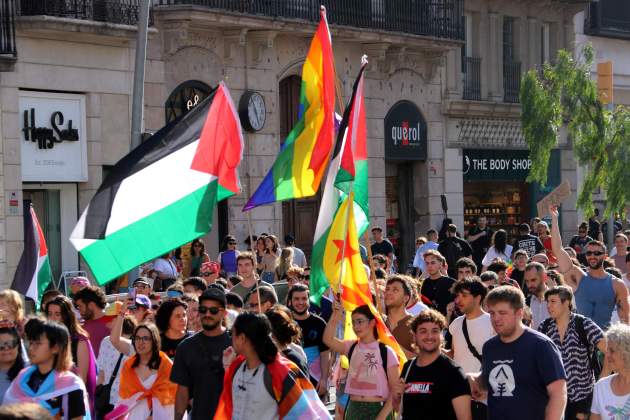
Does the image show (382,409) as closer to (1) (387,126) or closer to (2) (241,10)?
(2) (241,10)

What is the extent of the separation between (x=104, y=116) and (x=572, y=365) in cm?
1513

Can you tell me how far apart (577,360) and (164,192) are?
10.4 feet

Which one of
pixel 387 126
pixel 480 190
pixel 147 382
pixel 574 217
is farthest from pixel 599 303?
pixel 574 217

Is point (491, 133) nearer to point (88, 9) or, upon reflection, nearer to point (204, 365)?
point (88, 9)

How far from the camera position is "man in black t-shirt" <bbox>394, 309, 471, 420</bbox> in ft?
27.4

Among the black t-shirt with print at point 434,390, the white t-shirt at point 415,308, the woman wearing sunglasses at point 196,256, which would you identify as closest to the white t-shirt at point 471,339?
the white t-shirt at point 415,308

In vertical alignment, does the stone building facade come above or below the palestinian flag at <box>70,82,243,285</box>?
above

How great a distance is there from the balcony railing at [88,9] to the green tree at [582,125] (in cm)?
1220

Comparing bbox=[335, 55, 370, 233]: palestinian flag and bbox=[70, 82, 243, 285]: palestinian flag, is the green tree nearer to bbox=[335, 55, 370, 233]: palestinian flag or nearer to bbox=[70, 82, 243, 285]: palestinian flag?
bbox=[335, 55, 370, 233]: palestinian flag

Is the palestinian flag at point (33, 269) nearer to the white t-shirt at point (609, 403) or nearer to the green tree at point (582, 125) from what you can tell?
the white t-shirt at point (609, 403)

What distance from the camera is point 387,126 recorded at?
31641 mm

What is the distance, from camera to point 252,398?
8.10 m

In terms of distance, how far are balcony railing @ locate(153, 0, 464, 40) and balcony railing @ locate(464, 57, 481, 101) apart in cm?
194

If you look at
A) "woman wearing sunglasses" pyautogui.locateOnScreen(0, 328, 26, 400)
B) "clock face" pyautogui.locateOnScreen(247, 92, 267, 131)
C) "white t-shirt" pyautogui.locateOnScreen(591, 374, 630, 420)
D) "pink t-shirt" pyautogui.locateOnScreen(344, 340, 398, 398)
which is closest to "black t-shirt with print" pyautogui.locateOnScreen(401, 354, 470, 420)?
"white t-shirt" pyautogui.locateOnScreen(591, 374, 630, 420)
